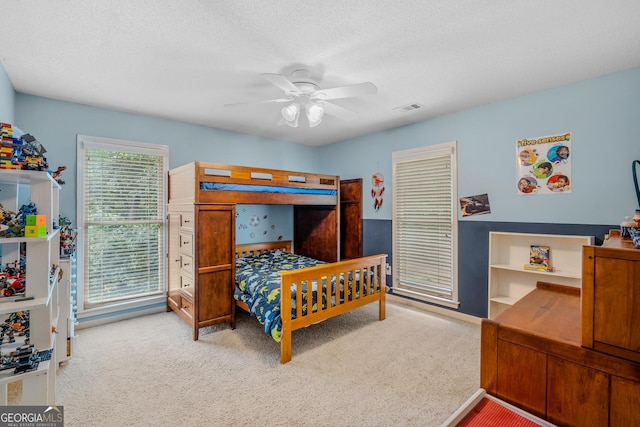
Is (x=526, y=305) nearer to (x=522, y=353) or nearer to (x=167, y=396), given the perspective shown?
(x=522, y=353)

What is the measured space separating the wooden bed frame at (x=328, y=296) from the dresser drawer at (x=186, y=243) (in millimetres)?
836

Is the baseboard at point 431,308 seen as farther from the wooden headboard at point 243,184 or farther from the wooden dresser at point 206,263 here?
the wooden dresser at point 206,263

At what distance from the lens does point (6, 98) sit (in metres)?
2.49

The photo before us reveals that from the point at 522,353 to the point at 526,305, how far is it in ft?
1.67

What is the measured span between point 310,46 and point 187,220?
7.39 ft

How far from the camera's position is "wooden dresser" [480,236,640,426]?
102 centimetres

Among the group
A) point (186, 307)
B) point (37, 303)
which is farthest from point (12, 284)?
point (186, 307)

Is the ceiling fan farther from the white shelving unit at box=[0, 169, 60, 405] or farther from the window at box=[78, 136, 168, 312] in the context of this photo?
the window at box=[78, 136, 168, 312]

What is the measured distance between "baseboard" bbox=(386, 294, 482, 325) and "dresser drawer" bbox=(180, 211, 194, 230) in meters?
3.02

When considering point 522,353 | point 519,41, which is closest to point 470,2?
point 519,41

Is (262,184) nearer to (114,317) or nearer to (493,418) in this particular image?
(114,317)

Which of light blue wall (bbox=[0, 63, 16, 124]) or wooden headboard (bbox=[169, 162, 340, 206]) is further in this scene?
wooden headboard (bbox=[169, 162, 340, 206])

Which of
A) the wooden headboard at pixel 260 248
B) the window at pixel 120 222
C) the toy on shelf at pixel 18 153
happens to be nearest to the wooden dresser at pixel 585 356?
the toy on shelf at pixel 18 153

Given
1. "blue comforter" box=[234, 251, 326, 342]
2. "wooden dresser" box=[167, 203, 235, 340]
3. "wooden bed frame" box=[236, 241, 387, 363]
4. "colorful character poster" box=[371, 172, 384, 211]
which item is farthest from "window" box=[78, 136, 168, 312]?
"colorful character poster" box=[371, 172, 384, 211]
